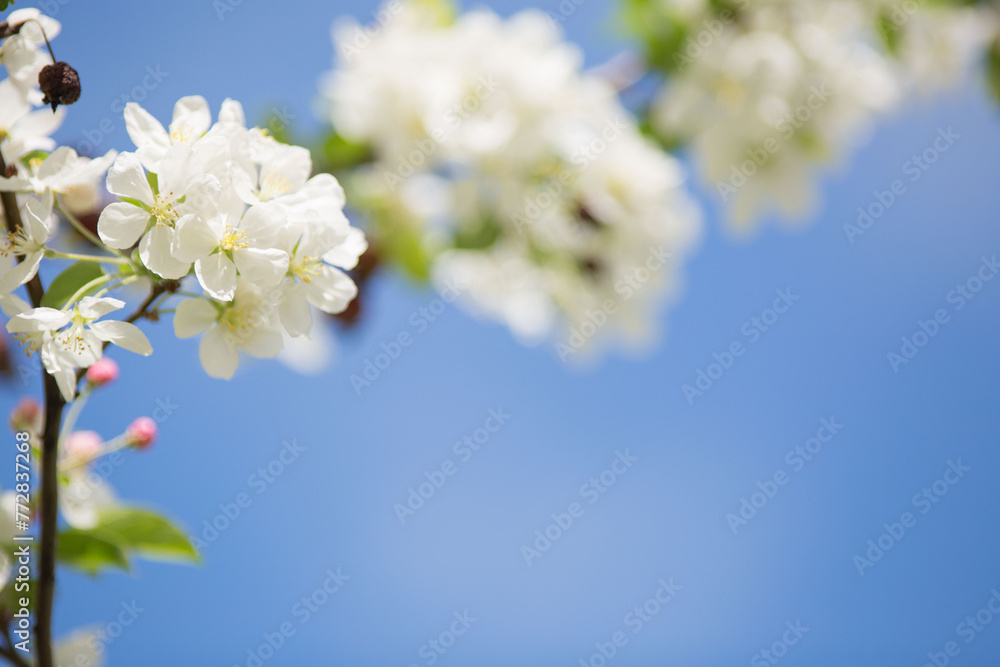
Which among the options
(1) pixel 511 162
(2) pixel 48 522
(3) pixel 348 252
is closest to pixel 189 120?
(3) pixel 348 252

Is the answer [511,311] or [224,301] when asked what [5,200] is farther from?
[511,311]

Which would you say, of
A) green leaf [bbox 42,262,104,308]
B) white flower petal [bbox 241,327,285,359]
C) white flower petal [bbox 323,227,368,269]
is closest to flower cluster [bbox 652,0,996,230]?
white flower petal [bbox 323,227,368,269]

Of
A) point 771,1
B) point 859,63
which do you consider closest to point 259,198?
point 771,1

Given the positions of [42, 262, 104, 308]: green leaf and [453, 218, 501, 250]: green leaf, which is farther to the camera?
[453, 218, 501, 250]: green leaf

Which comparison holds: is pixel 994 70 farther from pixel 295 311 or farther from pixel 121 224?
pixel 121 224

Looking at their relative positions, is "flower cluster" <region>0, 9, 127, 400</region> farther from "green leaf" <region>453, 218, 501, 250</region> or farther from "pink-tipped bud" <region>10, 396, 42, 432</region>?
"green leaf" <region>453, 218, 501, 250</region>

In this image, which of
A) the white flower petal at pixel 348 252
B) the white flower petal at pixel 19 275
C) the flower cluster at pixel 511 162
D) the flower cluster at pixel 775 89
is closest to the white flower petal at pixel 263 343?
the white flower petal at pixel 348 252
